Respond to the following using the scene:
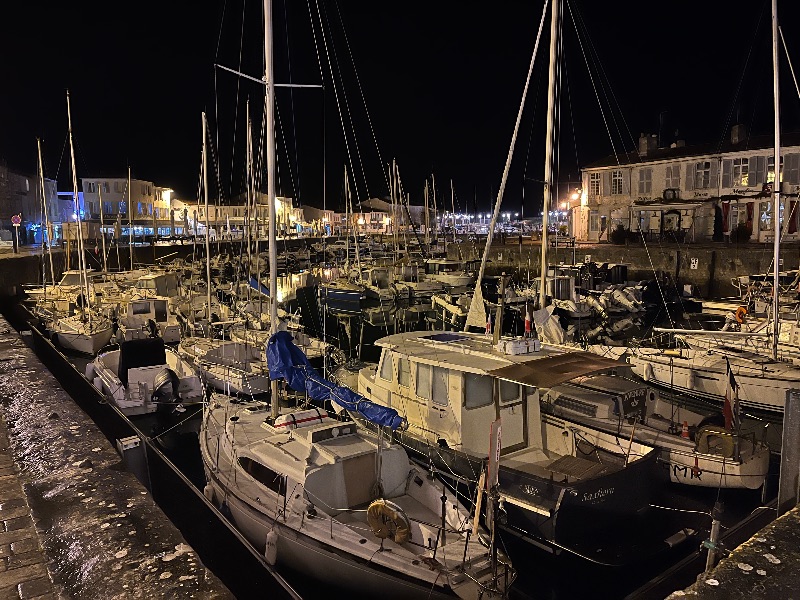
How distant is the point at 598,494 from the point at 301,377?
544cm

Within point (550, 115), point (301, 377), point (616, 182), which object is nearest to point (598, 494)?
point (301, 377)

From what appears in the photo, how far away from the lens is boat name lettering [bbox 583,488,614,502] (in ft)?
30.8

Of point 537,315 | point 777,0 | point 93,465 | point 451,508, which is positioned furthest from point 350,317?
point 93,465

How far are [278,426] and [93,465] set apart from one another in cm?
462

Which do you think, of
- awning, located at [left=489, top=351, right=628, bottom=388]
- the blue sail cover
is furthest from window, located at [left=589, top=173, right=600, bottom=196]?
the blue sail cover

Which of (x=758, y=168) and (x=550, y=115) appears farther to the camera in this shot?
(x=758, y=168)

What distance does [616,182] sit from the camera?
51.6 metres

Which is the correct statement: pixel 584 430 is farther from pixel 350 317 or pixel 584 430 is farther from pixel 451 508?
pixel 350 317

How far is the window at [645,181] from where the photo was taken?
49062 mm

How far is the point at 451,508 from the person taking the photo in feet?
30.2

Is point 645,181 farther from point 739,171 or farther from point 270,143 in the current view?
point 270,143

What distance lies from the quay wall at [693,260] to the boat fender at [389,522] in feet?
109

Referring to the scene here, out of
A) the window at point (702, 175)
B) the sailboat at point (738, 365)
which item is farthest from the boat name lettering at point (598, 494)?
the window at point (702, 175)

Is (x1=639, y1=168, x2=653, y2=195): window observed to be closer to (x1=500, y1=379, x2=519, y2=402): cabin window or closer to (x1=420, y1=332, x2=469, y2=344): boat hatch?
(x1=420, y1=332, x2=469, y2=344): boat hatch
